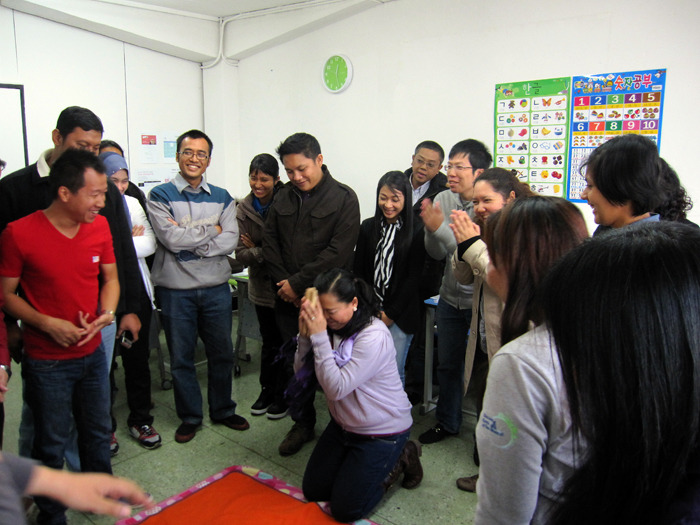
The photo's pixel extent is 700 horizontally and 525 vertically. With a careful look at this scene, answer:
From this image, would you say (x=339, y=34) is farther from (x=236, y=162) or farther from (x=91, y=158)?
(x=91, y=158)

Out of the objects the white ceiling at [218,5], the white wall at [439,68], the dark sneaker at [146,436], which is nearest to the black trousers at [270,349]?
the dark sneaker at [146,436]

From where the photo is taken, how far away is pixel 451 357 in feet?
8.93

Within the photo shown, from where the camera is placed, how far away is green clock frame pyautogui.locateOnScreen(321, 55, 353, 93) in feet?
14.6

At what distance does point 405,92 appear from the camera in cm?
413

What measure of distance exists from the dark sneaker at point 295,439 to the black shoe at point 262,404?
0.38m

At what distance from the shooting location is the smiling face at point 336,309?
2.16 meters

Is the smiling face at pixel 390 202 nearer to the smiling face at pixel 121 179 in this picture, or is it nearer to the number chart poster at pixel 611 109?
the number chart poster at pixel 611 109

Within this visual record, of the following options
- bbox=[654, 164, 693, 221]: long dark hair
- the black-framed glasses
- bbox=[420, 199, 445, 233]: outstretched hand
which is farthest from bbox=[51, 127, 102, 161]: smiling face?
bbox=[654, 164, 693, 221]: long dark hair

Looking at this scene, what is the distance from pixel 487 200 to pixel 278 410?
5.87ft

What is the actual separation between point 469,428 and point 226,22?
14.3 feet

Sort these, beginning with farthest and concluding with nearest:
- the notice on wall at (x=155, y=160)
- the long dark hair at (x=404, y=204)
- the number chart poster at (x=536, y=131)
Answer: the notice on wall at (x=155, y=160) < the number chart poster at (x=536, y=131) < the long dark hair at (x=404, y=204)

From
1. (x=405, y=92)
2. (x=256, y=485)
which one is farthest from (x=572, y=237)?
(x=405, y=92)

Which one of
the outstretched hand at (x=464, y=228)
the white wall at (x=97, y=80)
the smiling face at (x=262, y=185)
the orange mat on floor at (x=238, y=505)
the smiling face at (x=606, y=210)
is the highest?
the white wall at (x=97, y=80)

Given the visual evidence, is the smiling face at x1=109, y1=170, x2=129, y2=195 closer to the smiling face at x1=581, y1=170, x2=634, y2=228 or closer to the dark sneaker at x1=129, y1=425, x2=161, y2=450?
the dark sneaker at x1=129, y1=425, x2=161, y2=450
